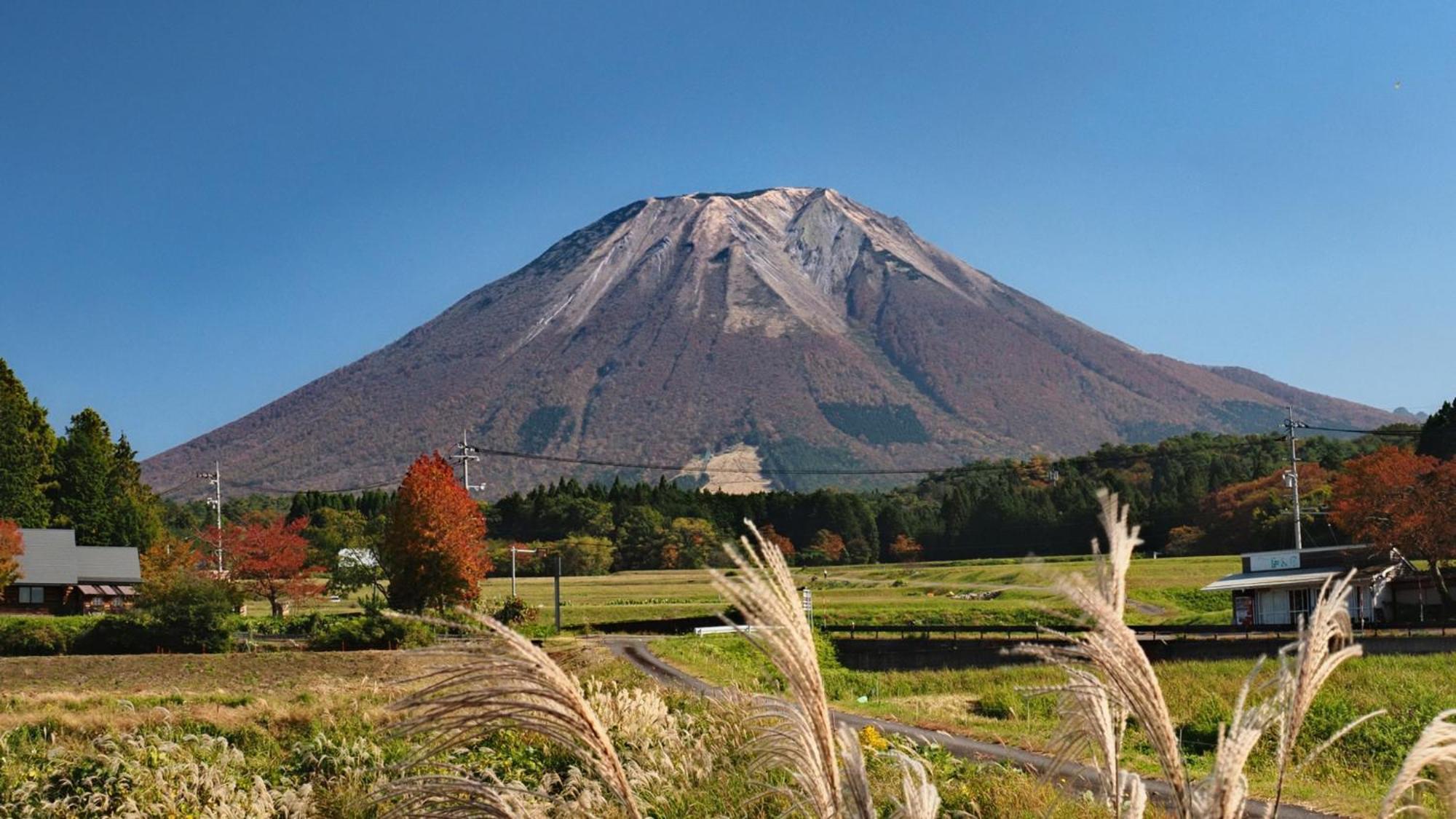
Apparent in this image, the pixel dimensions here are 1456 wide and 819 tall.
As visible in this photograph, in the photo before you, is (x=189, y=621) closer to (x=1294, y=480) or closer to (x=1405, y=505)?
(x=1405, y=505)

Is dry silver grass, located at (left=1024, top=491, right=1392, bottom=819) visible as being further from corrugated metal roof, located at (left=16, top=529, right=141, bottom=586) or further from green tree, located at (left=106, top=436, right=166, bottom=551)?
green tree, located at (left=106, top=436, right=166, bottom=551)

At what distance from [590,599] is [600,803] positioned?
Result: 62693 mm

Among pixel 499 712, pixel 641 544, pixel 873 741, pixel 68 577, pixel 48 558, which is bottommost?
pixel 873 741

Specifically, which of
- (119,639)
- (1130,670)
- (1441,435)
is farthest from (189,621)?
(1441,435)

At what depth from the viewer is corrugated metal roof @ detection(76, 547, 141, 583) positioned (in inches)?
2427

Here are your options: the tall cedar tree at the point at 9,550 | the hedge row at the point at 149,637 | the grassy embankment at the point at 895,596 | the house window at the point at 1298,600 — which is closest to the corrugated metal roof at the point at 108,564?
the grassy embankment at the point at 895,596

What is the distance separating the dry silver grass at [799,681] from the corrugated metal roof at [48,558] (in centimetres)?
5995

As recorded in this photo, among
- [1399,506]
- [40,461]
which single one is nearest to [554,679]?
[1399,506]

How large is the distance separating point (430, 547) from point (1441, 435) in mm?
→ 61251

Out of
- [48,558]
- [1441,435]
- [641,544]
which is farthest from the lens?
[641,544]

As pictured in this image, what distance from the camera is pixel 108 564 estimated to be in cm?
6331

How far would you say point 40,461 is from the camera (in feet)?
247

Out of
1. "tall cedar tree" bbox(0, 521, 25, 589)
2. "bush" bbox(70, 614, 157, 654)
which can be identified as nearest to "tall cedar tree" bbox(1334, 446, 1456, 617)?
"bush" bbox(70, 614, 157, 654)

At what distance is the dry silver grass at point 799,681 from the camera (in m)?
3.56
